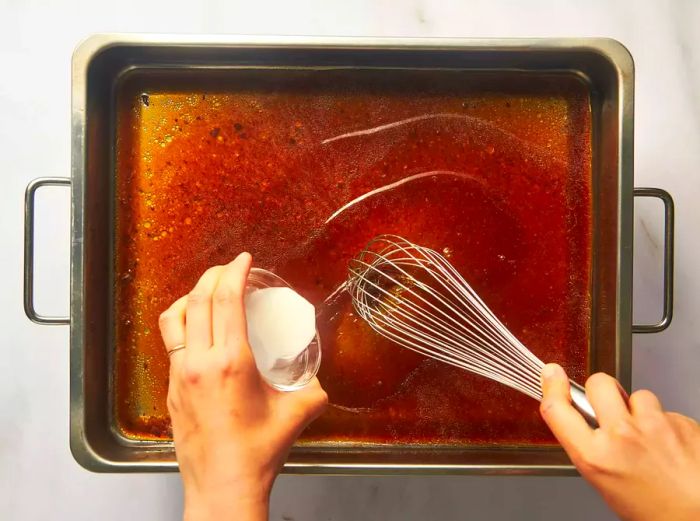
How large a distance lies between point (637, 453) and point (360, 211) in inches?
16.1

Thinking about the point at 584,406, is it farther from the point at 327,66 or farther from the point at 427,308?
the point at 327,66

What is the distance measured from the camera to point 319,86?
0.71 m

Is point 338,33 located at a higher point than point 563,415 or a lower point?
higher

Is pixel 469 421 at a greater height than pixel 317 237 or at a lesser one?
lesser

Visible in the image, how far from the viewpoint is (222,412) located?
50cm

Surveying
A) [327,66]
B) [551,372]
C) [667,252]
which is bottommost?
[551,372]

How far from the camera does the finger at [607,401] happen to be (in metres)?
0.49

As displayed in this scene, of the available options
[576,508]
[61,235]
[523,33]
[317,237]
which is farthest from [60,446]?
[523,33]

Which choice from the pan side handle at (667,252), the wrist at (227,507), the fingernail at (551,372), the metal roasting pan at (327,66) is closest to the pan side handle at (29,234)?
the metal roasting pan at (327,66)

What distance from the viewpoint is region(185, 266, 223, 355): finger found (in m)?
0.50

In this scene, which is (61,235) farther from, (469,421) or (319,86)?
(469,421)

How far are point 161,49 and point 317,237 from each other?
0.30 meters

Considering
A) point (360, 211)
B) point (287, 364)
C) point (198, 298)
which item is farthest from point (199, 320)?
point (360, 211)

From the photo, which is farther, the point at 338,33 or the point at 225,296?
the point at 338,33
